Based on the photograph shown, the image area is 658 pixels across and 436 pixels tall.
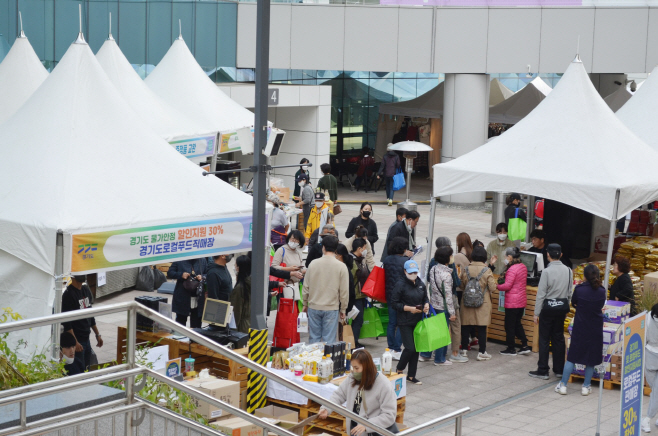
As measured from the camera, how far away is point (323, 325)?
36.2 feet

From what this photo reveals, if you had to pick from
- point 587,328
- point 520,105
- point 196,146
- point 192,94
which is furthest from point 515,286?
point 520,105

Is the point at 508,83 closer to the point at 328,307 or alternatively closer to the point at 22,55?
the point at 22,55

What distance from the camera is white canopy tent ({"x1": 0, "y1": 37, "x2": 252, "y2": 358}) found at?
8383mm

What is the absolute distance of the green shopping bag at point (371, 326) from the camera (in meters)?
12.4

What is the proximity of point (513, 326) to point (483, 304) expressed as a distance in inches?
32.9

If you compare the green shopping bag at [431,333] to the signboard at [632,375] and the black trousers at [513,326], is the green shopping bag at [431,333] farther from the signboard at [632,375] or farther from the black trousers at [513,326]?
the signboard at [632,375]

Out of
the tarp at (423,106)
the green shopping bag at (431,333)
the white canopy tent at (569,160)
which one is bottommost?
the green shopping bag at (431,333)

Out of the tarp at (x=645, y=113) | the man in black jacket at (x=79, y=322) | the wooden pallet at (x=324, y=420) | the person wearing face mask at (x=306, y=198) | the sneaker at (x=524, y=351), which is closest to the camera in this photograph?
the wooden pallet at (x=324, y=420)

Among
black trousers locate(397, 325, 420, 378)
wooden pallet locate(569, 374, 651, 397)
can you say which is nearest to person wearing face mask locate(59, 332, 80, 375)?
black trousers locate(397, 325, 420, 378)

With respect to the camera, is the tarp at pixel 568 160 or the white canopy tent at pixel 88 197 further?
the tarp at pixel 568 160

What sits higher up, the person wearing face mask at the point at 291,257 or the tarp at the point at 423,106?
the tarp at the point at 423,106

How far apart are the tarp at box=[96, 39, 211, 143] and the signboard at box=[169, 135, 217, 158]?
0.10 meters

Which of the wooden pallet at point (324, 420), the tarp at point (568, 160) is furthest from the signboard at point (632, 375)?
the tarp at point (568, 160)

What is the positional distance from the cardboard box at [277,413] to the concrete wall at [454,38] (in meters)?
20.3
